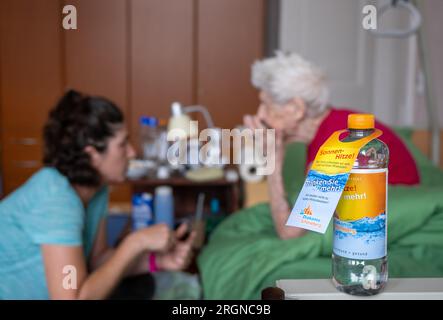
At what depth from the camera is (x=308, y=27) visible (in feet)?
2.26

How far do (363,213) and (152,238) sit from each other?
59 centimetres

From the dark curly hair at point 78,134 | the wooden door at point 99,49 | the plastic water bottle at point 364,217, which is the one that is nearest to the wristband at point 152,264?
the dark curly hair at point 78,134

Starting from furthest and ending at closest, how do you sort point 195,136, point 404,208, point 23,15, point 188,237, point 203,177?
point 203,177, point 188,237, point 195,136, point 404,208, point 23,15

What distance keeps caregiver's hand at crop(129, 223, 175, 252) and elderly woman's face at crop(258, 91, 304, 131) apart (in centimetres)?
31

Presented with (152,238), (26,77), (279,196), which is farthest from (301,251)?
(26,77)

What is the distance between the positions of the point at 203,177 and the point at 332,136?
3.54ft

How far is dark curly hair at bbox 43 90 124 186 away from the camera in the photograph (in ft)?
2.97

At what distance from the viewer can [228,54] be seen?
0.98 m

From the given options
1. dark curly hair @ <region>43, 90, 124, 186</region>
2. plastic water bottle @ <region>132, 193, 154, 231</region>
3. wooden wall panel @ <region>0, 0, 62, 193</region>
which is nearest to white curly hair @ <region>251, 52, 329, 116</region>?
dark curly hair @ <region>43, 90, 124, 186</region>

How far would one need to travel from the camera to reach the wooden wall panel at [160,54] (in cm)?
65

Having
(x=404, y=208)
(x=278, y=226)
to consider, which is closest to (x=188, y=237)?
(x=278, y=226)

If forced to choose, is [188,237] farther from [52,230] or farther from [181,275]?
[52,230]

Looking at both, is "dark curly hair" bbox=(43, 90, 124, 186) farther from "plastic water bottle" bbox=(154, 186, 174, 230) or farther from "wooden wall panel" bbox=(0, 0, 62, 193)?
"plastic water bottle" bbox=(154, 186, 174, 230)

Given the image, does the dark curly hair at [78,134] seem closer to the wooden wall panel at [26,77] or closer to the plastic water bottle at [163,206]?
the wooden wall panel at [26,77]
